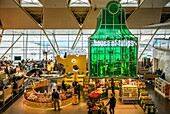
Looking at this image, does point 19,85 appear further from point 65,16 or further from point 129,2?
point 129,2

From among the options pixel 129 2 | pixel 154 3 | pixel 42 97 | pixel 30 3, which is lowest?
pixel 42 97

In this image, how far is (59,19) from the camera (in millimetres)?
31141

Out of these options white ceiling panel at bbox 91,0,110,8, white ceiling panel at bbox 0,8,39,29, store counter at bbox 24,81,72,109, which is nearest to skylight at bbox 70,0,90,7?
white ceiling panel at bbox 91,0,110,8

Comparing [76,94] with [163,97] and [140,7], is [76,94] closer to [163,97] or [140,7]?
[163,97]

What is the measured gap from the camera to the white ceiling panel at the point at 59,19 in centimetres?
2993

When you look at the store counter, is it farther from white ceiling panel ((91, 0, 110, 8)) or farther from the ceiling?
the ceiling

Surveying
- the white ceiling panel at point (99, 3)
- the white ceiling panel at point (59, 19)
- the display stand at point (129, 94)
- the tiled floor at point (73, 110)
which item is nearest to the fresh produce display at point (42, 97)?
the tiled floor at point (73, 110)

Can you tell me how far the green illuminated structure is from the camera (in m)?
19.2

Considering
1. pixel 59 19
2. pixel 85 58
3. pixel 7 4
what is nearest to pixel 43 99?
pixel 85 58

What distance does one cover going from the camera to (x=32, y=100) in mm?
18266

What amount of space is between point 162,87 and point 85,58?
7.65 metres

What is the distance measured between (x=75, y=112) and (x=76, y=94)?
2.27 metres

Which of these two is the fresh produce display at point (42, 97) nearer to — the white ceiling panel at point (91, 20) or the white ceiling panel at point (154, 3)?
the white ceiling panel at point (91, 20)

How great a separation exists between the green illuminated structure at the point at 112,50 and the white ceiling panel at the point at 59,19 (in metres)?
11.5
